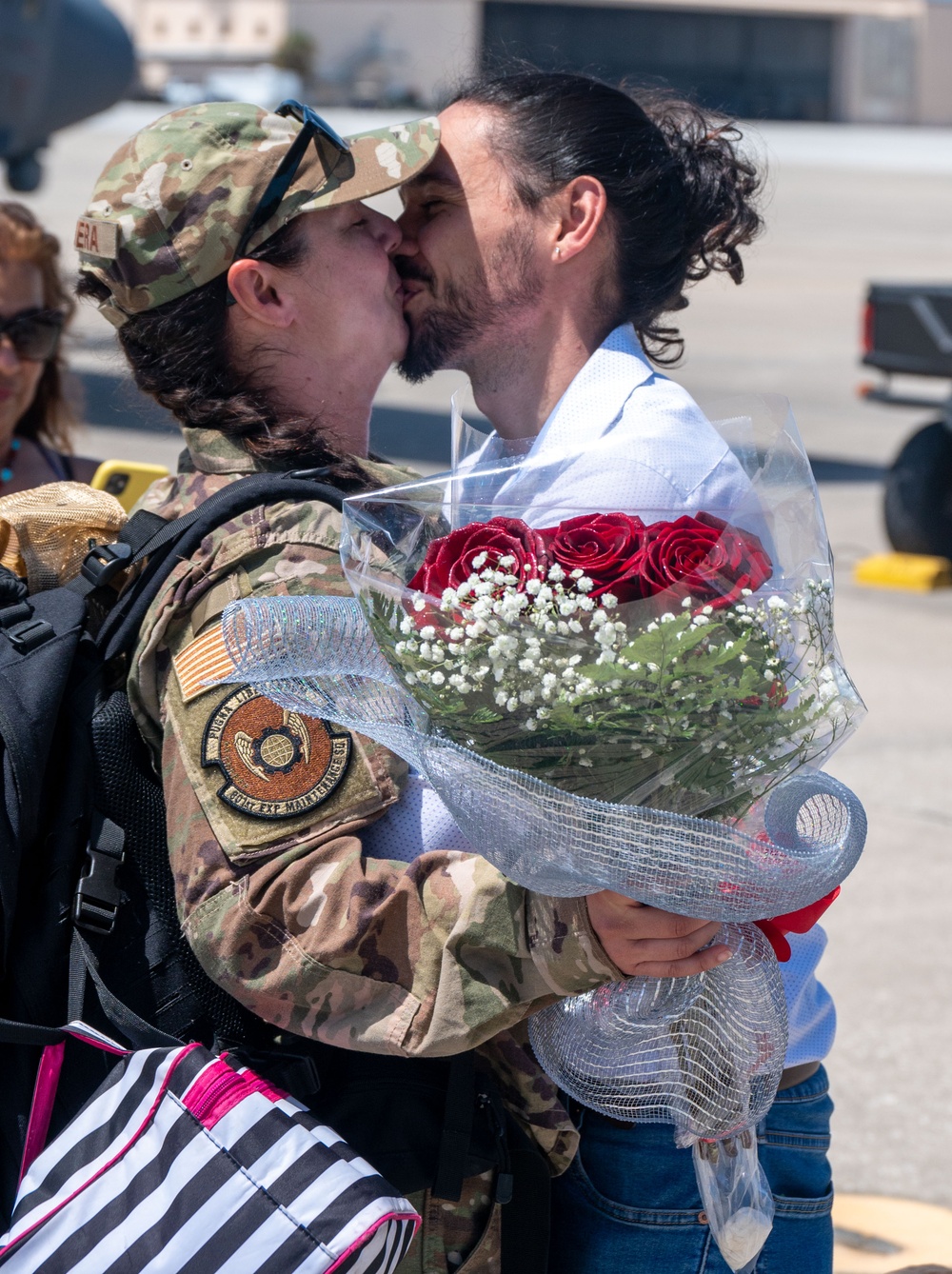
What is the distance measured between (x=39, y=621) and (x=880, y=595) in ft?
23.1

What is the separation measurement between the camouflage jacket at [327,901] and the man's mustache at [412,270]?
2.34ft

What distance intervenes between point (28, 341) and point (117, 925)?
248 centimetres

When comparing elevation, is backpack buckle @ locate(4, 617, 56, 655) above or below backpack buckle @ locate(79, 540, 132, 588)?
below

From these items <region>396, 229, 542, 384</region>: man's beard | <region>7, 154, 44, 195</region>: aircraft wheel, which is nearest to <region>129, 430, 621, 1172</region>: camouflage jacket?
<region>396, 229, 542, 384</region>: man's beard

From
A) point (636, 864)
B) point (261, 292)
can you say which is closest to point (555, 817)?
point (636, 864)

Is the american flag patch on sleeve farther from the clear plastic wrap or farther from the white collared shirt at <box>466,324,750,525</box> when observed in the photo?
Result: the clear plastic wrap

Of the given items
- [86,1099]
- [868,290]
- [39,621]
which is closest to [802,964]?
[86,1099]

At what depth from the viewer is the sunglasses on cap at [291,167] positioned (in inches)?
71.7

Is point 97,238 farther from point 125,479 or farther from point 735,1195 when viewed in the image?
point 735,1195

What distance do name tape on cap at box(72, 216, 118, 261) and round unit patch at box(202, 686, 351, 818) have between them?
61 centimetres

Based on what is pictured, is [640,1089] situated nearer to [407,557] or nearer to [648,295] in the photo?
[407,557]

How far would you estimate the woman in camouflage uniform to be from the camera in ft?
4.82

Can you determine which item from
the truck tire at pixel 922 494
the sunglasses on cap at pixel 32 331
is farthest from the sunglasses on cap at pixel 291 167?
the truck tire at pixel 922 494

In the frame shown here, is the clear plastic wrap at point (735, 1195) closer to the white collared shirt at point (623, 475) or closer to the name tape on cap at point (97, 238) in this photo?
the white collared shirt at point (623, 475)
